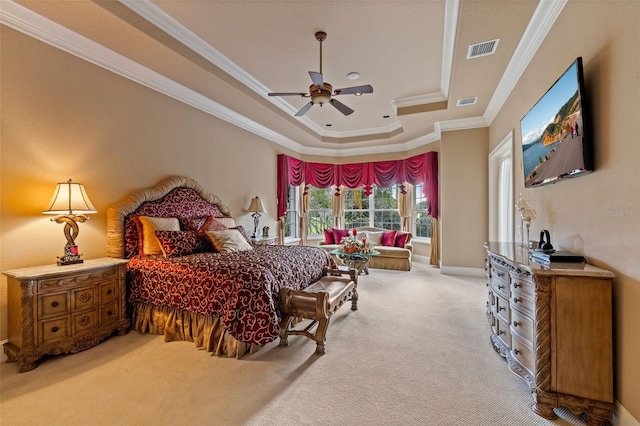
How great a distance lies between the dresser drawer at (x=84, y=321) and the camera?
2547mm

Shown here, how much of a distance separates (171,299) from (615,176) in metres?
3.64

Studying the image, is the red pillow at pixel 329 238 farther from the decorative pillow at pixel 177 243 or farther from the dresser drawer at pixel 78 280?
the dresser drawer at pixel 78 280

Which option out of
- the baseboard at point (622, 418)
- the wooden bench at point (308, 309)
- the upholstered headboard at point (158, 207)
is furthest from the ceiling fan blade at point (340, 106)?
the baseboard at point (622, 418)

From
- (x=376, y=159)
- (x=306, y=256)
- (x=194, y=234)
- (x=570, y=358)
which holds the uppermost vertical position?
(x=376, y=159)

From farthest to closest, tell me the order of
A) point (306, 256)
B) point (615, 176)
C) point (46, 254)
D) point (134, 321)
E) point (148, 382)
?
point (306, 256)
point (134, 321)
point (46, 254)
point (148, 382)
point (615, 176)

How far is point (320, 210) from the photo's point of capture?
26.3 feet

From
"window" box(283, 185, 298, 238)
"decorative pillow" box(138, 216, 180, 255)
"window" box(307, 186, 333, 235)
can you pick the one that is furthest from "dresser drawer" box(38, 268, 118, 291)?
"window" box(307, 186, 333, 235)

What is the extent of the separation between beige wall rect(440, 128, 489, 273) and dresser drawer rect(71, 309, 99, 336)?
5.57 m

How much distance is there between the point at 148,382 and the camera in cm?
211

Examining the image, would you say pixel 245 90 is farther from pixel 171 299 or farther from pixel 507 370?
pixel 507 370

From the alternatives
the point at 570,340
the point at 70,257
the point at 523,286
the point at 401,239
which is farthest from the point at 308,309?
the point at 401,239

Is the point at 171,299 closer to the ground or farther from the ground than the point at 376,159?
closer to the ground

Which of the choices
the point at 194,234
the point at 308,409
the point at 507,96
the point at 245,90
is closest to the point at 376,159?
the point at 507,96

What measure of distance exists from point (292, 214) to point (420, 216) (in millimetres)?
3302
